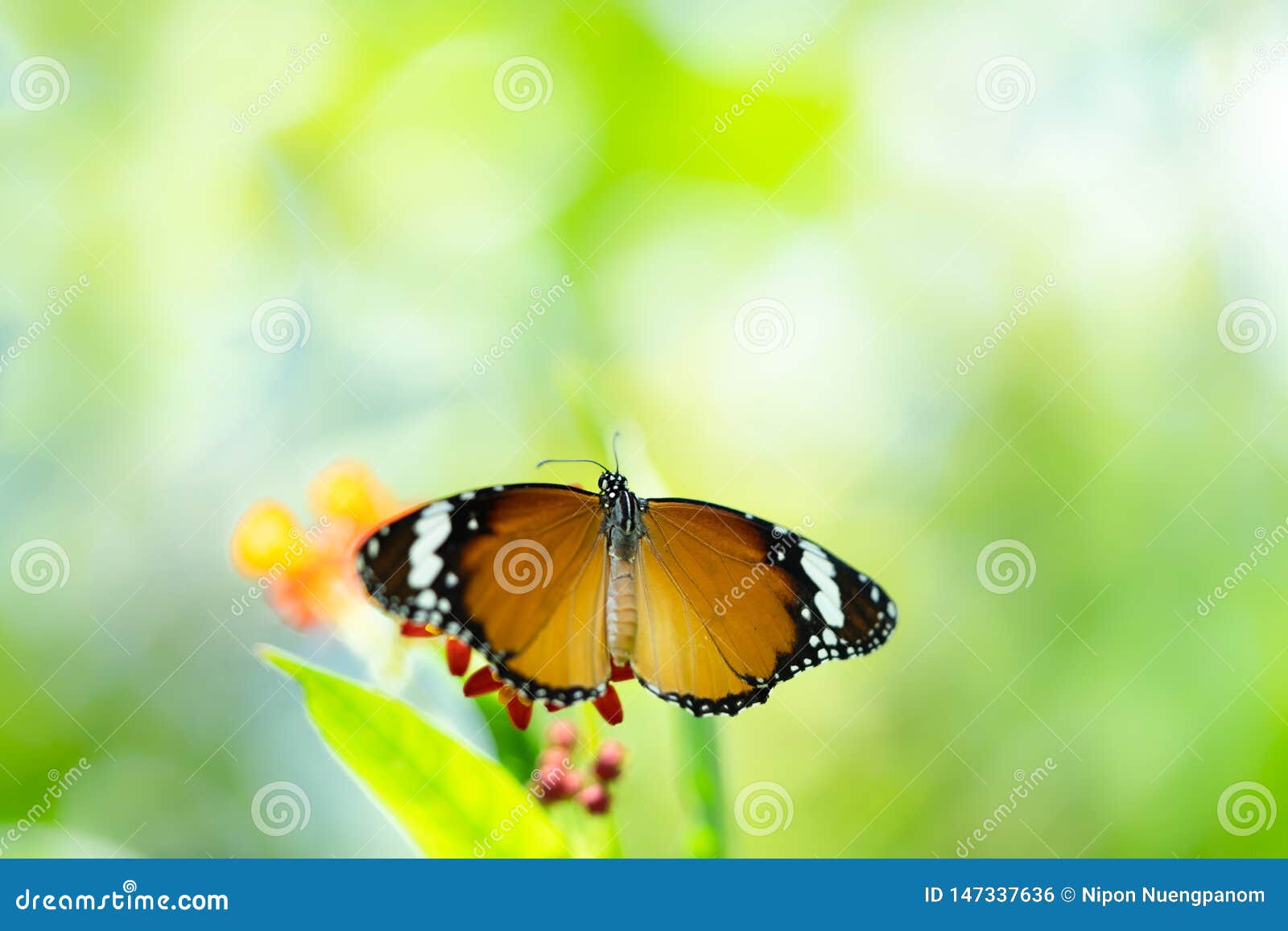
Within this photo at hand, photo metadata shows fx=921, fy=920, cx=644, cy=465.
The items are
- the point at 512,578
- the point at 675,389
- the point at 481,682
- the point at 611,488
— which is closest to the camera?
the point at 481,682

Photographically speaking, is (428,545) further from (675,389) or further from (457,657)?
(675,389)

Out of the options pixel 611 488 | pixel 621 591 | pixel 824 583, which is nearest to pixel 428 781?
pixel 621 591

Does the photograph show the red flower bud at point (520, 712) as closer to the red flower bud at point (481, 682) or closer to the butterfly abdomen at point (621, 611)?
the red flower bud at point (481, 682)

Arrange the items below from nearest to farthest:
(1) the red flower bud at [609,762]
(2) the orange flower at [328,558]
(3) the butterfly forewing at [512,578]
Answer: (3) the butterfly forewing at [512,578] < (2) the orange flower at [328,558] < (1) the red flower bud at [609,762]

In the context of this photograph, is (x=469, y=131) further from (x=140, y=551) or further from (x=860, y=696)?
(x=860, y=696)

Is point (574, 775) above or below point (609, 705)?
below

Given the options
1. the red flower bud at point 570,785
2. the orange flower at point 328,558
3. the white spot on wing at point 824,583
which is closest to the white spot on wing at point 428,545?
the orange flower at point 328,558
